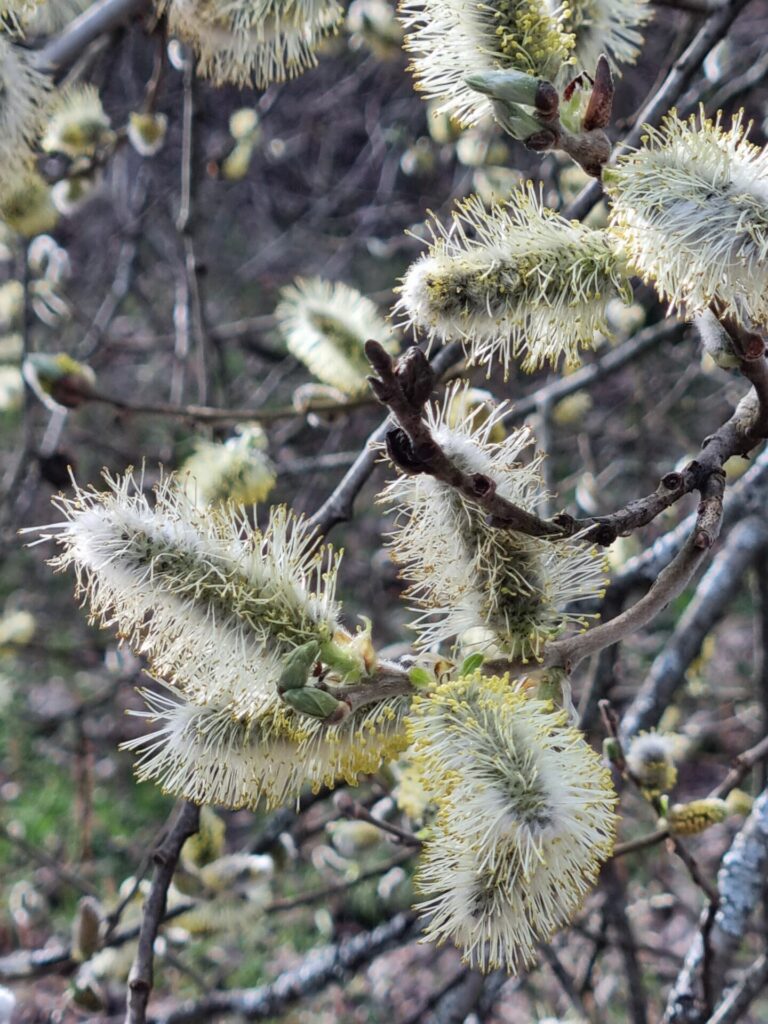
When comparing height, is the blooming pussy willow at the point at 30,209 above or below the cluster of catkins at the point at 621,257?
below

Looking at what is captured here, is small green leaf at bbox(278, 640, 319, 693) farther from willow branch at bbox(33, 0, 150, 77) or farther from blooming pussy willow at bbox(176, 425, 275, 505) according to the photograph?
willow branch at bbox(33, 0, 150, 77)

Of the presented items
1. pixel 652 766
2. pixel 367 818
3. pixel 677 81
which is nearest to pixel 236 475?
pixel 367 818

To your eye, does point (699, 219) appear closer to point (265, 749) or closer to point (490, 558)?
point (490, 558)

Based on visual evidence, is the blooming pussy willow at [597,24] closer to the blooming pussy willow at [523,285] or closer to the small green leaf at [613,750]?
the blooming pussy willow at [523,285]

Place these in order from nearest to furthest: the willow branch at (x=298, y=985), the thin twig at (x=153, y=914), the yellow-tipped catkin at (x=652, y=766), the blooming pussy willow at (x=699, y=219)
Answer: the blooming pussy willow at (x=699, y=219), the thin twig at (x=153, y=914), the yellow-tipped catkin at (x=652, y=766), the willow branch at (x=298, y=985)

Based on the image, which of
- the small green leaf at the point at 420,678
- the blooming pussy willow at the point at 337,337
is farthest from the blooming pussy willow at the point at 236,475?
the small green leaf at the point at 420,678

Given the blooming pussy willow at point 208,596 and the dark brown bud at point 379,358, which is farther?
the blooming pussy willow at point 208,596
